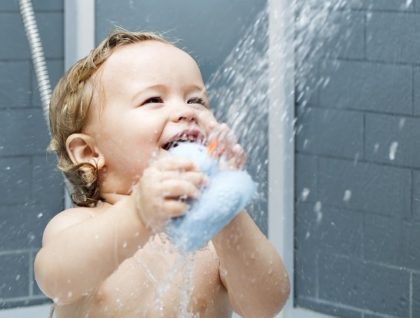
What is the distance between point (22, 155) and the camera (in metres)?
3.76

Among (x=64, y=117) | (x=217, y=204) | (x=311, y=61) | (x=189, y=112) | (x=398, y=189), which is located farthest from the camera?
(x=311, y=61)

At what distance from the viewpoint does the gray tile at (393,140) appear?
3307mm

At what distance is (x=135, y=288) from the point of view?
2.38m

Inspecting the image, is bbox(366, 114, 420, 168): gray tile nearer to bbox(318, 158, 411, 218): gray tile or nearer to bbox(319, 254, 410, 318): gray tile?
bbox(318, 158, 411, 218): gray tile

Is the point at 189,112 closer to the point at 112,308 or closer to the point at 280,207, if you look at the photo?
the point at 112,308

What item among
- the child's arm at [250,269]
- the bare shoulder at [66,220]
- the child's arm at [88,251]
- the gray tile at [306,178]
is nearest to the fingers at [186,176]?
the child's arm at [88,251]

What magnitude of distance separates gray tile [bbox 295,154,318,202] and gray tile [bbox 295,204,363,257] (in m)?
0.03

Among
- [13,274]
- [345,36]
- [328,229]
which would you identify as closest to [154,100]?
[345,36]

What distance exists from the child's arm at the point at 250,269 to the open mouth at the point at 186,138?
0.16 meters

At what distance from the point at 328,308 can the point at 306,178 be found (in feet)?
1.23

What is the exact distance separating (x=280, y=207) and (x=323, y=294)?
0.91ft

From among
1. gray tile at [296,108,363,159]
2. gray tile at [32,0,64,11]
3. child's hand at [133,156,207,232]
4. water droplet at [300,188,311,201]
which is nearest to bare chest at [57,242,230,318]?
child's hand at [133,156,207,232]

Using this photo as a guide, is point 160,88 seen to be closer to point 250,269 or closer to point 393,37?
point 250,269

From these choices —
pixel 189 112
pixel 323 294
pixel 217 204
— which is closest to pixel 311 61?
pixel 323 294
